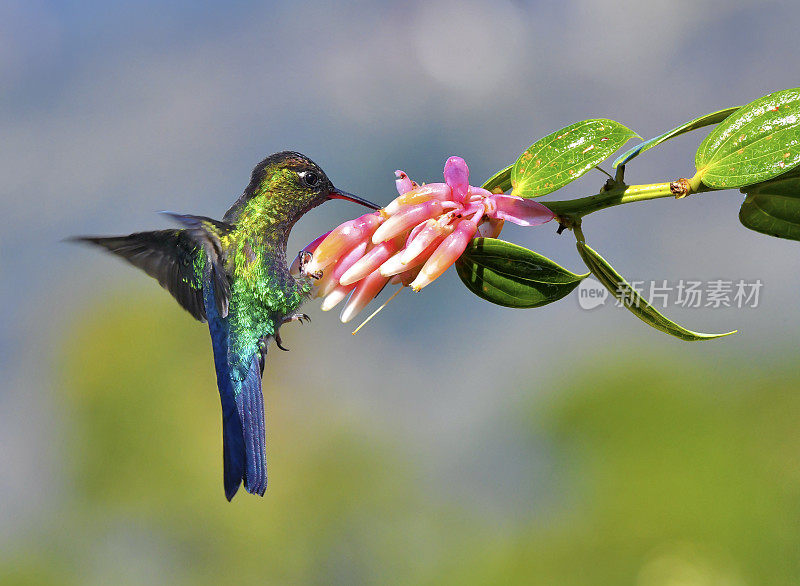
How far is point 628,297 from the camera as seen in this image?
0.59 metres

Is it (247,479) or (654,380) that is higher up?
(247,479)

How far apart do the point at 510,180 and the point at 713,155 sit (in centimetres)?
16

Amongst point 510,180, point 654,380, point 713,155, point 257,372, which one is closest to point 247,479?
point 257,372

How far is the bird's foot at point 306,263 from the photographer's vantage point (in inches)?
24.0

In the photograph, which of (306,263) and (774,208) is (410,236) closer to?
(306,263)

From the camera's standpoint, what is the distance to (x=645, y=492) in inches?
233

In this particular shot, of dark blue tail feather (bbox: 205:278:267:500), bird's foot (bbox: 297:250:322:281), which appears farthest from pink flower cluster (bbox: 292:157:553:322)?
dark blue tail feather (bbox: 205:278:267:500)

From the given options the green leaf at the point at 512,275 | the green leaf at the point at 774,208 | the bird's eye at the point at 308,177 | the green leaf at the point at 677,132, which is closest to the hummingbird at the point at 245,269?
the bird's eye at the point at 308,177

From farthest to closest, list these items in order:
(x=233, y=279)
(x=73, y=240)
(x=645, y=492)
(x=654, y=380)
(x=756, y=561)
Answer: (x=654, y=380) < (x=645, y=492) < (x=756, y=561) < (x=233, y=279) < (x=73, y=240)

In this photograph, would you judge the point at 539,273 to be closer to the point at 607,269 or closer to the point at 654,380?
the point at 607,269

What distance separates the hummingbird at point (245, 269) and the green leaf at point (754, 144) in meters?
0.27

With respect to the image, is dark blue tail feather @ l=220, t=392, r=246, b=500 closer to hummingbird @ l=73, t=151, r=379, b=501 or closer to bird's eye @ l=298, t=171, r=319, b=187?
hummingbird @ l=73, t=151, r=379, b=501

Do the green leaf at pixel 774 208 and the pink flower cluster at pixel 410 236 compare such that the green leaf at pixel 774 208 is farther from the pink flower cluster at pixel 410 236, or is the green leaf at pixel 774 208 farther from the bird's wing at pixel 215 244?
the bird's wing at pixel 215 244

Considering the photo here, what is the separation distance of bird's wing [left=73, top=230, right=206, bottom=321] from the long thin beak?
5.0 inches
